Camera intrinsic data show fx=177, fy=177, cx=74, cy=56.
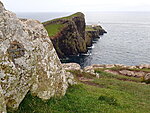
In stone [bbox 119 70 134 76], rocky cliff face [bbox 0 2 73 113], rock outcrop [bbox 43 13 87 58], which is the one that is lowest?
rock outcrop [bbox 43 13 87 58]

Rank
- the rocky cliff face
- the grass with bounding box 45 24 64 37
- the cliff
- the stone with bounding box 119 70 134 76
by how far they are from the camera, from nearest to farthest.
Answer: the rocky cliff face → the stone with bounding box 119 70 134 76 → the cliff → the grass with bounding box 45 24 64 37

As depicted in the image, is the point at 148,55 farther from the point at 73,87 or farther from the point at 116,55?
the point at 73,87

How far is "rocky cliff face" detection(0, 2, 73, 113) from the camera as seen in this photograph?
37.0 feet

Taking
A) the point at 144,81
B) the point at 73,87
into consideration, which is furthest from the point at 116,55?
the point at 73,87

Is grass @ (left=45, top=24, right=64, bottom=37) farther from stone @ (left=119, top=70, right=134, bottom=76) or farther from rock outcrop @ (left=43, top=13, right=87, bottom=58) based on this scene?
stone @ (left=119, top=70, right=134, bottom=76)

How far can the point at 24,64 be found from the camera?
12.6 metres

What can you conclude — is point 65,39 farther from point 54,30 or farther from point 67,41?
A: point 54,30

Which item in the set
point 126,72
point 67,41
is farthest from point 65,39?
point 126,72

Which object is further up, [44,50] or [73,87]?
[44,50]

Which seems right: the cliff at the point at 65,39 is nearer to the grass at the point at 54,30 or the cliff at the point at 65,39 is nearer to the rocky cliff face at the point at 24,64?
the grass at the point at 54,30

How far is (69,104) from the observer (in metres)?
14.2

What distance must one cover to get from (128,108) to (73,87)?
5.92 metres

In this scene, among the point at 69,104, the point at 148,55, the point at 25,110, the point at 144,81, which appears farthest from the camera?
the point at 148,55

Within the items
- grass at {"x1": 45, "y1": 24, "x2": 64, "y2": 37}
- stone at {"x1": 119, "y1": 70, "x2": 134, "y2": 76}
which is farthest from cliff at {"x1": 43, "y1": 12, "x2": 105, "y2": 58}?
stone at {"x1": 119, "y1": 70, "x2": 134, "y2": 76}
